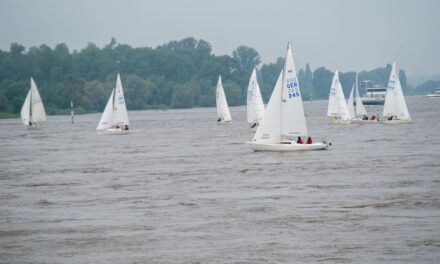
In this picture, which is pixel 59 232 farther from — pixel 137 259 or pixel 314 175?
pixel 314 175

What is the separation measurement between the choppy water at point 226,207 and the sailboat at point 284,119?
885 mm

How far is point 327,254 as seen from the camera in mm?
19750

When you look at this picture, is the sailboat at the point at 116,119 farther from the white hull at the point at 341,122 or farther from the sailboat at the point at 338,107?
the sailboat at the point at 338,107

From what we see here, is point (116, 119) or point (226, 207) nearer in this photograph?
point (226, 207)

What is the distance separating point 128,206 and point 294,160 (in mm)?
16251

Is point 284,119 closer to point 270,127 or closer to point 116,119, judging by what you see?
point 270,127

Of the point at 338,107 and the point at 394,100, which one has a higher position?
the point at 394,100

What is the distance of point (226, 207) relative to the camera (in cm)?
2706

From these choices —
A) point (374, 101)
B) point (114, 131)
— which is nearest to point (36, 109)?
point (114, 131)

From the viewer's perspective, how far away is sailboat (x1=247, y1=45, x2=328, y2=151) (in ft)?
154

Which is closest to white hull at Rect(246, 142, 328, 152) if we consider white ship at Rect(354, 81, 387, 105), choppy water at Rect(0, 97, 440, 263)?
choppy water at Rect(0, 97, 440, 263)

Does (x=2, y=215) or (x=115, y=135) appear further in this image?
(x=115, y=135)

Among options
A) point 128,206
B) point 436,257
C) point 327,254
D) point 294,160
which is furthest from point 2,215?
point 294,160

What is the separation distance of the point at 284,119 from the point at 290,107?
34.7 inches
